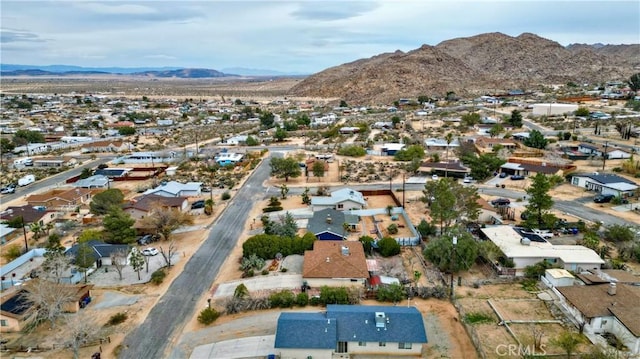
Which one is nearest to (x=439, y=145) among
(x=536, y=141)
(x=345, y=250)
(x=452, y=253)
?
(x=536, y=141)

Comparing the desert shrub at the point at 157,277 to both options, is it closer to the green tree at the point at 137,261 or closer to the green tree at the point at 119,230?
the green tree at the point at 137,261

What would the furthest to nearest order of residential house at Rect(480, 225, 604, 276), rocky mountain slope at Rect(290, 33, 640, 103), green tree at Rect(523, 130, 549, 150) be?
rocky mountain slope at Rect(290, 33, 640, 103) < green tree at Rect(523, 130, 549, 150) < residential house at Rect(480, 225, 604, 276)

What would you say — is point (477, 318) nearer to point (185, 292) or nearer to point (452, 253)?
point (452, 253)

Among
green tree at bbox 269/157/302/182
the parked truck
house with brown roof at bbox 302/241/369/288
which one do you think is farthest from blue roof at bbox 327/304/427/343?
the parked truck

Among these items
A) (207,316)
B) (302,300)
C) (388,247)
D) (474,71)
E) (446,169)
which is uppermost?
(474,71)

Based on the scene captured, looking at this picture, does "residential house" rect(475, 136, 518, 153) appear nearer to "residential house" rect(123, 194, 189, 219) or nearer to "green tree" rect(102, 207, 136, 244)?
"residential house" rect(123, 194, 189, 219)

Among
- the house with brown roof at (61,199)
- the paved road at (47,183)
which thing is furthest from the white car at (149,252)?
the paved road at (47,183)
